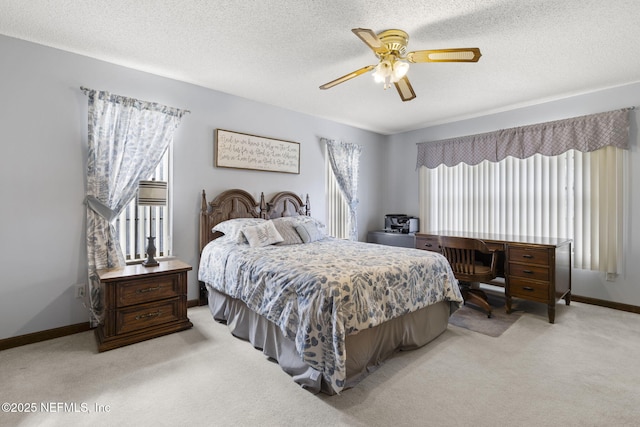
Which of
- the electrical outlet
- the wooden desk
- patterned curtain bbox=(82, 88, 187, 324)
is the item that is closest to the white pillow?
patterned curtain bbox=(82, 88, 187, 324)

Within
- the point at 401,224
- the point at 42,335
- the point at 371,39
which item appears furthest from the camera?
the point at 401,224

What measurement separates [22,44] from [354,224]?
14.6ft

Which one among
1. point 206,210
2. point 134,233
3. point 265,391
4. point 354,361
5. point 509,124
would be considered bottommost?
point 265,391

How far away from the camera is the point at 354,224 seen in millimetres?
5312

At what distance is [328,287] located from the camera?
1.92 metres

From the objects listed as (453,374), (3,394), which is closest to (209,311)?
(3,394)

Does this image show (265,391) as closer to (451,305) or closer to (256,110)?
(451,305)

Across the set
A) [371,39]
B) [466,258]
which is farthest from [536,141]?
[371,39]

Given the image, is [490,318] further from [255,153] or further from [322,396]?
[255,153]

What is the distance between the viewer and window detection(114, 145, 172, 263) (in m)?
3.16

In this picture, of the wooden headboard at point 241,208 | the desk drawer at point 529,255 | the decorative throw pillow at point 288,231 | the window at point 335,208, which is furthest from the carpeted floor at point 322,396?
the window at point 335,208

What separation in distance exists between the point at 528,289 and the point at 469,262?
0.68 metres

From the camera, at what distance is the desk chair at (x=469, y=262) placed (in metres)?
3.18

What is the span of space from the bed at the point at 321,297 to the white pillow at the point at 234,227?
0.01 m
